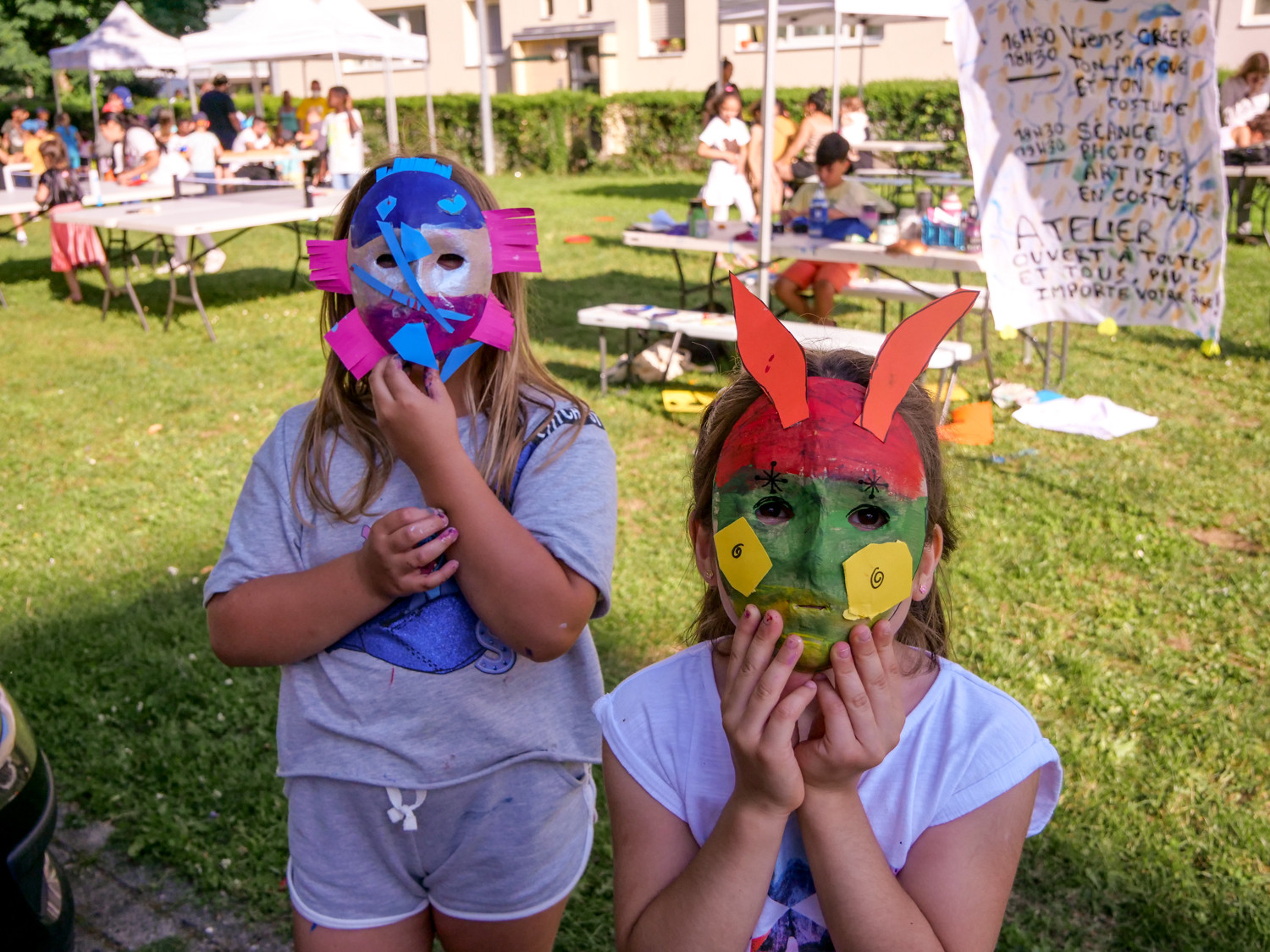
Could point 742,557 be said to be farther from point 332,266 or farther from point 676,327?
point 676,327

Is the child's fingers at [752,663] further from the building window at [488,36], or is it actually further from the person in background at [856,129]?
the building window at [488,36]

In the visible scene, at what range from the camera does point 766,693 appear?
1.12 meters

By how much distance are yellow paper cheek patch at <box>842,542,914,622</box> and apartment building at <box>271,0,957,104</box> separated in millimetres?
20922

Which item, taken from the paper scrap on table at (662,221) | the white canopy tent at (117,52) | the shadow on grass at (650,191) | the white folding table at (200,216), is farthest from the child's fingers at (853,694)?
the white canopy tent at (117,52)

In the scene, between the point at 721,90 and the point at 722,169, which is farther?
the point at 721,90

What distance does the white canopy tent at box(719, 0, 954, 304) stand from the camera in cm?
600

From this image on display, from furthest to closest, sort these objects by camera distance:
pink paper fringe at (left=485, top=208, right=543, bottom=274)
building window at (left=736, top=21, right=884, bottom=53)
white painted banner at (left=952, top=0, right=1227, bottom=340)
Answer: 1. building window at (left=736, top=21, right=884, bottom=53)
2. white painted banner at (left=952, top=0, right=1227, bottom=340)
3. pink paper fringe at (left=485, top=208, right=543, bottom=274)

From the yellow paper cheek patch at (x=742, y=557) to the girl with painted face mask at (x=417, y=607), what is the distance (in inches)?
13.1

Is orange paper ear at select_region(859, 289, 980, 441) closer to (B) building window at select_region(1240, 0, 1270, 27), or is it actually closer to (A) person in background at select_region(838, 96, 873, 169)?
(A) person in background at select_region(838, 96, 873, 169)

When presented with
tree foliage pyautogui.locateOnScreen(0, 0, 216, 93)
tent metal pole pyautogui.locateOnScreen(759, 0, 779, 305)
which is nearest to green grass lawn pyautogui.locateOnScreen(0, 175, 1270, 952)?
tent metal pole pyautogui.locateOnScreen(759, 0, 779, 305)

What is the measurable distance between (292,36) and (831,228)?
1005cm

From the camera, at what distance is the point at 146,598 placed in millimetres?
4465

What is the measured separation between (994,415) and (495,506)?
220 inches

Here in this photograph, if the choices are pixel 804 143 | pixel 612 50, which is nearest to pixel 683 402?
pixel 804 143
